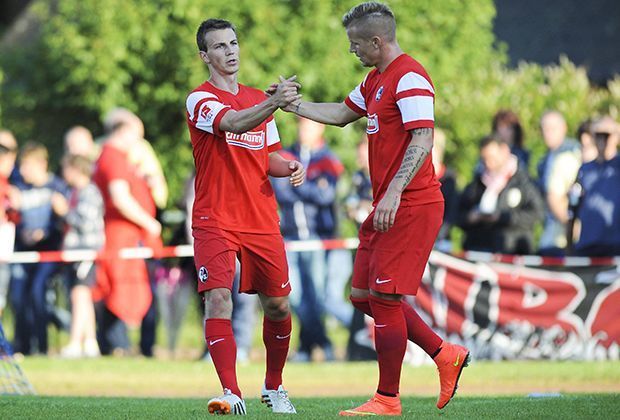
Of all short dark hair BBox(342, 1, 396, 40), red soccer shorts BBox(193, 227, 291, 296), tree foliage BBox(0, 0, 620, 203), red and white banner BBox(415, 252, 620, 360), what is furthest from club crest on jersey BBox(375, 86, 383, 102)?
tree foliage BBox(0, 0, 620, 203)

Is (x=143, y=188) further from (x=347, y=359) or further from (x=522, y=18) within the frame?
(x=522, y=18)

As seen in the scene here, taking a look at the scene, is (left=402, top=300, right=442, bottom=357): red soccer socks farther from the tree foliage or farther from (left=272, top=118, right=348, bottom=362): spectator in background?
the tree foliage

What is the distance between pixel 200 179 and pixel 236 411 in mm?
1591

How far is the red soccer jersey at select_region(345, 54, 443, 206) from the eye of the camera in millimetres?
8711

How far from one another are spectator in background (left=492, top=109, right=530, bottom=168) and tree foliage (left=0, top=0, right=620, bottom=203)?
129 inches

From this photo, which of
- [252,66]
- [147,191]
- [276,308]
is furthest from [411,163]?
[252,66]

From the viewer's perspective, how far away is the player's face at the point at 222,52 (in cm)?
938

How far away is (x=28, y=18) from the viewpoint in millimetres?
28156

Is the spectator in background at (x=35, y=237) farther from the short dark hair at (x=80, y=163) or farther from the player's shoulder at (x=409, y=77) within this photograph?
the player's shoulder at (x=409, y=77)

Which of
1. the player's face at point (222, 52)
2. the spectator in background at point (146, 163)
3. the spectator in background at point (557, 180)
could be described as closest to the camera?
the player's face at point (222, 52)

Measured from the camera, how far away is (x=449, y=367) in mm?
9375

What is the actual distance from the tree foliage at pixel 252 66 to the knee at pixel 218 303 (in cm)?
1016

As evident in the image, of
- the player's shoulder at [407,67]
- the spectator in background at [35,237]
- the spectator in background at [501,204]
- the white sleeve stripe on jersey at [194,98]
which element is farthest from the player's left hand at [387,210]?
the spectator in background at [35,237]

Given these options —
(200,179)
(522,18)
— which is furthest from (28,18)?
(200,179)
